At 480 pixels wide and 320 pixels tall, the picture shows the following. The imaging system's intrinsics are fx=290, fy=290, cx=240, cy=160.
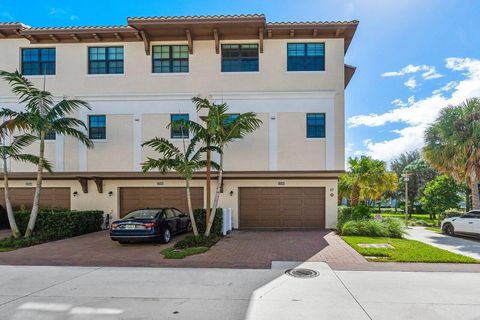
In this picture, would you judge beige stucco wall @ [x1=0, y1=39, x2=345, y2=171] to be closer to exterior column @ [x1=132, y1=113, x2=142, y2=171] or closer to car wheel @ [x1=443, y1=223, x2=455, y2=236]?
exterior column @ [x1=132, y1=113, x2=142, y2=171]

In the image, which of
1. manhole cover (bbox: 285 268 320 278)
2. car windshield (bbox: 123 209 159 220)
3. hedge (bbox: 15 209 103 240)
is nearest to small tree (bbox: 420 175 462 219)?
manhole cover (bbox: 285 268 320 278)

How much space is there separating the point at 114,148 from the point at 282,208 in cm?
918

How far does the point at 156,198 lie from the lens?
15.6m

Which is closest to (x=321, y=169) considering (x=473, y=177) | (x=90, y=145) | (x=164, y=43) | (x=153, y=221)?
(x=153, y=221)

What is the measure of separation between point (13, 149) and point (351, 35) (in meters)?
16.3

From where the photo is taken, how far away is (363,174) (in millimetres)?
22922

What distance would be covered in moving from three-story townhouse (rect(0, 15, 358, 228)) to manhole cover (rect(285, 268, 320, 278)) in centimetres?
691

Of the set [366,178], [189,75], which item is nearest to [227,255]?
[189,75]

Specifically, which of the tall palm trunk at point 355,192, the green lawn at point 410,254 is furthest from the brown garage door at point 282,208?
the tall palm trunk at point 355,192

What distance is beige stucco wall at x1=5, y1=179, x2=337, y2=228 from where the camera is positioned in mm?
15023

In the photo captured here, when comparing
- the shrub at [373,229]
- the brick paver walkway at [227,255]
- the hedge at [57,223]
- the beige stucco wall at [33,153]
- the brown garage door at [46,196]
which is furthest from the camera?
the brown garage door at [46,196]

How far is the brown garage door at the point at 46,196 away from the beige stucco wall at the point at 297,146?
11736 mm

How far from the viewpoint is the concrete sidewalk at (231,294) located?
500 centimetres

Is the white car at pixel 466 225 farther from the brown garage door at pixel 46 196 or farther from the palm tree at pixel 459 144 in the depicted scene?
the brown garage door at pixel 46 196
